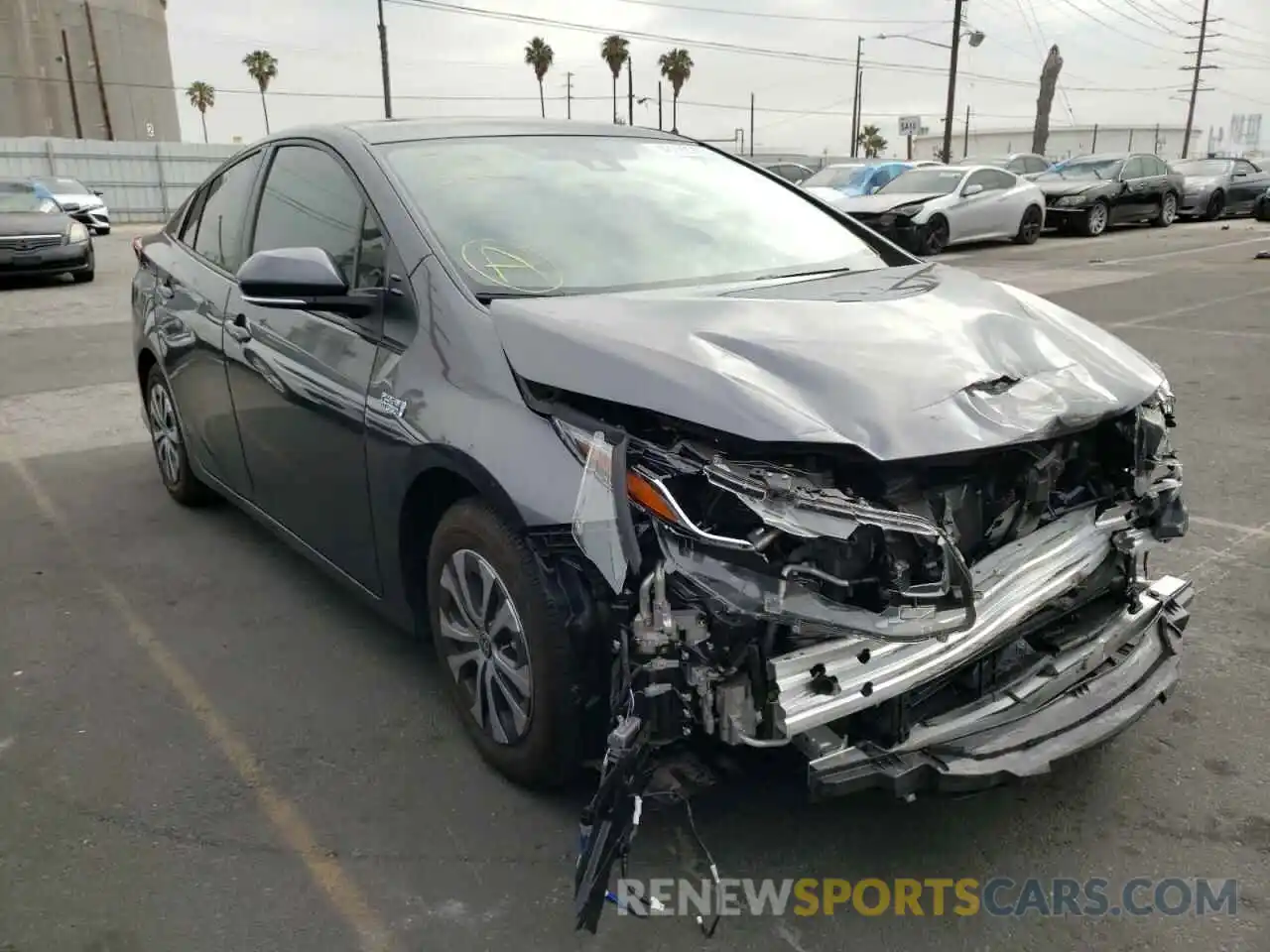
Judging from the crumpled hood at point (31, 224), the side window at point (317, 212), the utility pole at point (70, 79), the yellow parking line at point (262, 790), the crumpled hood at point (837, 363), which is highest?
the utility pole at point (70, 79)

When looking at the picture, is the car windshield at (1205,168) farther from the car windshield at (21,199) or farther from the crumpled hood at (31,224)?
the car windshield at (21,199)

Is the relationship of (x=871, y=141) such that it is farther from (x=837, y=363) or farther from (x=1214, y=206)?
(x=837, y=363)

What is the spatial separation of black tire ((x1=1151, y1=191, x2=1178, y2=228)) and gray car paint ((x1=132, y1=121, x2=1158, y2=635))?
74.4ft

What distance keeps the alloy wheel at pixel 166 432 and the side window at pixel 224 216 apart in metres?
0.79

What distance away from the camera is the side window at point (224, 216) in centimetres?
429

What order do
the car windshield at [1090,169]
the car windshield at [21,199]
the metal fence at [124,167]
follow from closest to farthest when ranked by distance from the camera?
the car windshield at [21,199] → the car windshield at [1090,169] → the metal fence at [124,167]

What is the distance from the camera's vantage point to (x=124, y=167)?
35.1 meters

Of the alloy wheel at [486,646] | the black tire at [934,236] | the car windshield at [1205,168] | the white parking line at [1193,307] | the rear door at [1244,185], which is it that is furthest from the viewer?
the rear door at [1244,185]

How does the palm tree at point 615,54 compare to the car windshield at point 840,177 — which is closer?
the car windshield at point 840,177

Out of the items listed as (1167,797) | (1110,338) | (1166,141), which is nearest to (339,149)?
(1110,338)

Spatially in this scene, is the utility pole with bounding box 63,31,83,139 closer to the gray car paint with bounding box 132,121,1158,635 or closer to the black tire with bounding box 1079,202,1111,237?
the black tire with bounding box 1079,202,1111,237

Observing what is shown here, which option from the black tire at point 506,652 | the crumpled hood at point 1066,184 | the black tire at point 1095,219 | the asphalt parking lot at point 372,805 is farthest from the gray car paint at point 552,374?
the crumpled hood at point 1066,184

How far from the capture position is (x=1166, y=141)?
78500 millimetres

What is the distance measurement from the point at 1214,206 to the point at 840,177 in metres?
11.0
